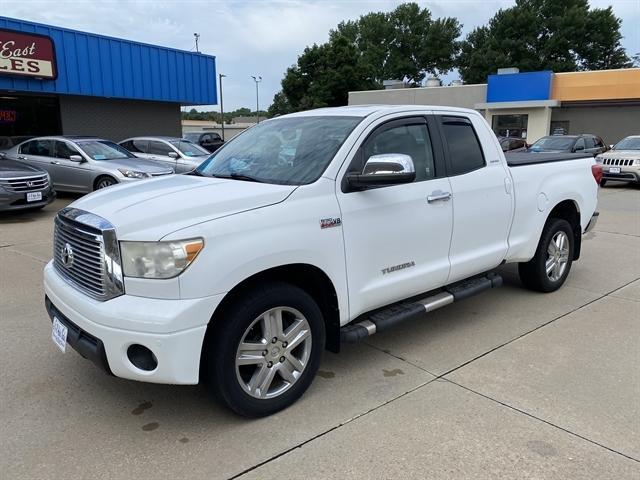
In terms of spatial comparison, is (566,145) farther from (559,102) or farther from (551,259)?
(559,102)

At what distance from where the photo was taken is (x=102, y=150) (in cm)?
1224

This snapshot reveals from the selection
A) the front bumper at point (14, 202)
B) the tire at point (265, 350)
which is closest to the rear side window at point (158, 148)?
the front bumper at point (14, 202)

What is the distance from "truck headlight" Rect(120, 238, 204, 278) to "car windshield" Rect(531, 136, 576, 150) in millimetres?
17006

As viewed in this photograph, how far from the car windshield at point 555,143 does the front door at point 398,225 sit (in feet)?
49.4

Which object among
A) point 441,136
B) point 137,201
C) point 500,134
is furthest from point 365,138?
point 500,134

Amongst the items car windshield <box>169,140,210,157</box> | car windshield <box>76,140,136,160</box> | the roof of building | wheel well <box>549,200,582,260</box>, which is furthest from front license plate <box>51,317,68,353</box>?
the roof of building

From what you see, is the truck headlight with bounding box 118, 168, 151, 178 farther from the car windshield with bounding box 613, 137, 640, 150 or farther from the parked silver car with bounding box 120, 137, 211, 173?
the car windshield with bounding box 613, 137, 640, 150

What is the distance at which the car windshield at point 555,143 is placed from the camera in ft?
57.6

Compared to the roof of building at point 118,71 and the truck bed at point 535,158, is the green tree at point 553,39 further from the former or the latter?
the truck bed at point 535,158

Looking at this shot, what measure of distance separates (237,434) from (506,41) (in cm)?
5963

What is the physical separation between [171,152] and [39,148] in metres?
3.06

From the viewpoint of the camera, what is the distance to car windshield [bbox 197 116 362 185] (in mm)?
3559

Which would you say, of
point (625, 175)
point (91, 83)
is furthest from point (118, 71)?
point (625, 175)

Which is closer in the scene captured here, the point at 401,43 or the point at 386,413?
the point at 386,413
